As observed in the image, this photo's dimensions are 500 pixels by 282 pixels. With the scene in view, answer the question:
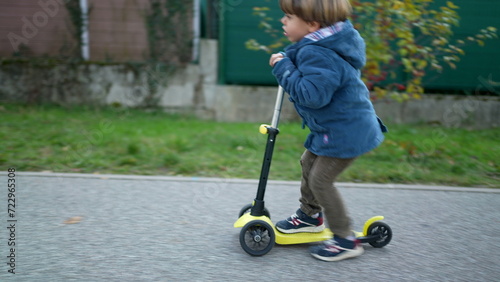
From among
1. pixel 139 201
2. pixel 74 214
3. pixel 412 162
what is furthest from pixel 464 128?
pixel 74 214

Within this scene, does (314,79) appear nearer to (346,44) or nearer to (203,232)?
(346,44)

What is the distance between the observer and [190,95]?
728 centimetres

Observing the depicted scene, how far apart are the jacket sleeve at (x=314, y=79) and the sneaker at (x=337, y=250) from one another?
2.77ft

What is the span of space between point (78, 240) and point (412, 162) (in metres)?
3.67

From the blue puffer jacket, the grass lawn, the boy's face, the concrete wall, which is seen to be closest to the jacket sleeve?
the blue puffer jacket

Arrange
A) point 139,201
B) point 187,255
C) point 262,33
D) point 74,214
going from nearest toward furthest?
point 187,255 → point 74,214 → point 139,201 → point 262,33

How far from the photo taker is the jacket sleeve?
2.35 m

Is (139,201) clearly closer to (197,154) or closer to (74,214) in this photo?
(74,214)

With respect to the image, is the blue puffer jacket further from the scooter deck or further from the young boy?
the scooter deck

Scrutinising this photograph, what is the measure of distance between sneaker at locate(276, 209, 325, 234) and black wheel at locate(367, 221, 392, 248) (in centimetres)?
32

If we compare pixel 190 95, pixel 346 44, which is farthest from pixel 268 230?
pixel 190 95

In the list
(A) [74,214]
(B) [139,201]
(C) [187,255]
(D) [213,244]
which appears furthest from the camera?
(B) [139,201]

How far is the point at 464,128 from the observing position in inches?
278

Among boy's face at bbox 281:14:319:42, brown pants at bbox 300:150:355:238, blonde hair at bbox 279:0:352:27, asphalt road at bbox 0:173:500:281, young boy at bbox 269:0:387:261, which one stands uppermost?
blonde hair at bbox 279:0:352:27
